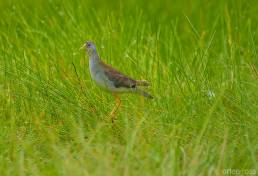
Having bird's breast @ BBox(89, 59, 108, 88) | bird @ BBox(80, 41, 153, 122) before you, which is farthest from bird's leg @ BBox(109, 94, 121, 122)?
bird's breast @ BBox(89, 59, 108, 88)

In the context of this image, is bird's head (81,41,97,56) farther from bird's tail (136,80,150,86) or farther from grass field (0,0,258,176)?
bird's tail (136,80,150,86)

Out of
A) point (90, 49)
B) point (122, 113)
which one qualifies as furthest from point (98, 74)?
point (122, 113)

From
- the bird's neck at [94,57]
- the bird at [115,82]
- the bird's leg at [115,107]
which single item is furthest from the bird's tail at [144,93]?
the bird's neck at [94,57]

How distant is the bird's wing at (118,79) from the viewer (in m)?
5.95

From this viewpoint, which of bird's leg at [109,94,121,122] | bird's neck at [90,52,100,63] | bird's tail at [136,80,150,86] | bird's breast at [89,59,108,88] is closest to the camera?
bird's leg at [109,94,121,122]

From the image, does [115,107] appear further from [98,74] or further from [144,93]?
[98,74]

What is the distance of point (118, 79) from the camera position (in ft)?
19.7

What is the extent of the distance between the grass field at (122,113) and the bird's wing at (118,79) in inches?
5.9

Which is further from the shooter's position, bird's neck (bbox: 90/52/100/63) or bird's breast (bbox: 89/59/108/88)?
bird's neck (bbox: 90/52/100/63)

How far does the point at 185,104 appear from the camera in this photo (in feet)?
18.6

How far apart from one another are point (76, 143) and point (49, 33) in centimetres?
290

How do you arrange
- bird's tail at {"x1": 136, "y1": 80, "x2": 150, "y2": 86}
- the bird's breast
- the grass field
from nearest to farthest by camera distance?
the grass field < bird's tail at {"x1": 136, "y1": 80, "x2": 150, "y2": 86} < the bird's breast

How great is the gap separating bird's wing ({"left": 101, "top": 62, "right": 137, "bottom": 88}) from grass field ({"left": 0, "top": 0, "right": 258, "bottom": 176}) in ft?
0.50

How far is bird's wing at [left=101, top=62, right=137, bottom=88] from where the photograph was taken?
5.95 metres
